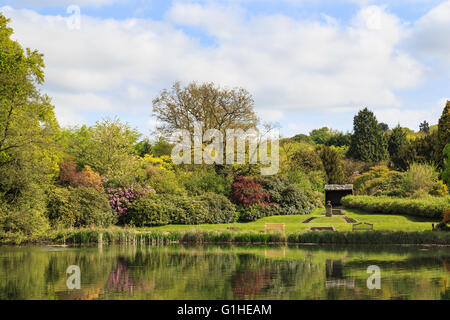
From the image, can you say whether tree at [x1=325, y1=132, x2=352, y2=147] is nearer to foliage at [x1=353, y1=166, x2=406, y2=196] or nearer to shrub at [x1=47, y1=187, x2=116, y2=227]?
foliage at [x1=353, y1=166, x2=406, y2=196]

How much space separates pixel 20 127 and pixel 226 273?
13.6 meters

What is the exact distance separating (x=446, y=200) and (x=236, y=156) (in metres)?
15.4

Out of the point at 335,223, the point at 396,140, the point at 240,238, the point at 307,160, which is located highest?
the point at 396,140

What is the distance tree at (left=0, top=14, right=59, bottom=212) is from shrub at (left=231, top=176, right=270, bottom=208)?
1320cm

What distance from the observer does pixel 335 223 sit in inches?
1159

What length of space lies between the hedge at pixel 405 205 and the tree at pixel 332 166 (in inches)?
482

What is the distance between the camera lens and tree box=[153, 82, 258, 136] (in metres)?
43.5

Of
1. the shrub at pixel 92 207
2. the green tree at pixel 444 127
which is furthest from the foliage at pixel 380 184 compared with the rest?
the shrub at pixel 92 207

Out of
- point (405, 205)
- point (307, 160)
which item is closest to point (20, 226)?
point (405, 205)

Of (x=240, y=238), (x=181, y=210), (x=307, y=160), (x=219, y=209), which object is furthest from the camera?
(x=307, y=160)

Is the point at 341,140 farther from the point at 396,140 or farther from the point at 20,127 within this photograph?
the point at 20,127

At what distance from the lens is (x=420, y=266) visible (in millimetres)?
16391
